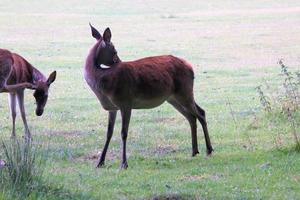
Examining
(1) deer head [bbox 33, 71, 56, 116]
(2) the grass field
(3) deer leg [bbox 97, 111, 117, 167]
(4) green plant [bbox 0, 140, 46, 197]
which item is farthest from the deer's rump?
(4) green plant [bbox 0, 140, 46, 197]

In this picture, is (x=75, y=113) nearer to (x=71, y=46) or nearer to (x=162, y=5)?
(x=71, y=46)

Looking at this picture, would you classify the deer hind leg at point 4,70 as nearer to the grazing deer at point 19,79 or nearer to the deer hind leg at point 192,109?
the grazing deer at point 19,79

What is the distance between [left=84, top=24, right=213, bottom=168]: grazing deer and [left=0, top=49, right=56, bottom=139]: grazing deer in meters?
1.31

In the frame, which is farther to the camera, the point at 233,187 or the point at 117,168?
the point at 117,168

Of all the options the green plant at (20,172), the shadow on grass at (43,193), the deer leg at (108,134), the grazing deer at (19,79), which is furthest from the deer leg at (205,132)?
the green plant at (20,172)

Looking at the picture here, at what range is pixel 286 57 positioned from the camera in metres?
23.0

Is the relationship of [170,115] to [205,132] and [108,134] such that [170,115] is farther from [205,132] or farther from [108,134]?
[108,134]

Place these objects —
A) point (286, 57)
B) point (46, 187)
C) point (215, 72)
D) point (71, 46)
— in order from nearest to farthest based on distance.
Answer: point (46, 187) → point (215, 72) → point (286, 57) → point (71, 46)

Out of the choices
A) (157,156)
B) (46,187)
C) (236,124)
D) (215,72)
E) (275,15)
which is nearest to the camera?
(46,187)

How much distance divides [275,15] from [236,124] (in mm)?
25294

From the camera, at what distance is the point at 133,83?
408 inches

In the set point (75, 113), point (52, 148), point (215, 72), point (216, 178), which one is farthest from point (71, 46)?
point (216, 178)

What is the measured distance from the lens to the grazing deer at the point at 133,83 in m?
10.2

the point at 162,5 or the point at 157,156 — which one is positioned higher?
the point at 157,156
